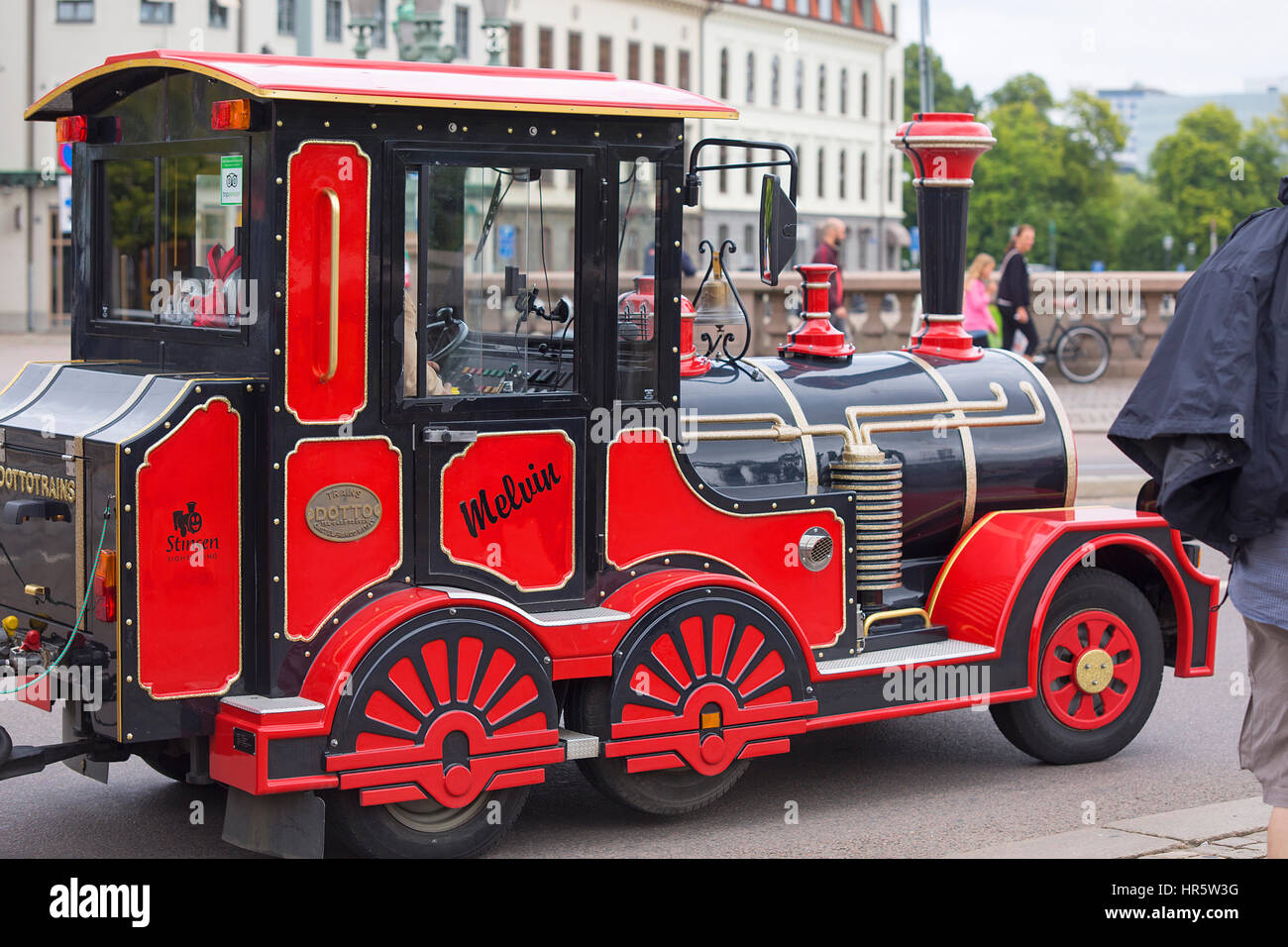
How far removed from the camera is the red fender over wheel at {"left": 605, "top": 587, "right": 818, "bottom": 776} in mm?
5895

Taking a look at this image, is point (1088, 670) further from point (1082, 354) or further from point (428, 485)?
point (1082, 354)

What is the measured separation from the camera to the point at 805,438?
6.61 m

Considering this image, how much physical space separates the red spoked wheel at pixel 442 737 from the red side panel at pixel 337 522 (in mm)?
224

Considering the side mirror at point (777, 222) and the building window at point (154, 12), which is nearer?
the side mirror at point (777, 222)

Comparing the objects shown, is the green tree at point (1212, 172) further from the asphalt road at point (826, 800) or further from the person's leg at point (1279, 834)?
the person's leg at point (1279, 834)

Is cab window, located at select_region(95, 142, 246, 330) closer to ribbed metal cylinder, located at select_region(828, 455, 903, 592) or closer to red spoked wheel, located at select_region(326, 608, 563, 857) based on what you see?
red spoked wheel, located at select_region(326, 608, 563, 857)

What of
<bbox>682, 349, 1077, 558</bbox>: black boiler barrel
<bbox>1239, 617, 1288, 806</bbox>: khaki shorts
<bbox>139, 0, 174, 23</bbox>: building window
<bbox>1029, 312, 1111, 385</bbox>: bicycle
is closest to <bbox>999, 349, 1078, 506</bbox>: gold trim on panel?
<bbox>682, 349, 1077, 558</bbox>: black boiler barrel

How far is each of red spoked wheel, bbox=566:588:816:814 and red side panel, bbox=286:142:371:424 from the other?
1253mm

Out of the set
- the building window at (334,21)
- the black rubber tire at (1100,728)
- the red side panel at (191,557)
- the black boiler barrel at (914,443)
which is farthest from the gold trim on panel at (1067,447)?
the building window at (334,21)

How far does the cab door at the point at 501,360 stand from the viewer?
18.2 ft

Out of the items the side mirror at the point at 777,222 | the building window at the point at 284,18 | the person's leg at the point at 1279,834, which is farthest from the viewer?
the building window at the point at 284,18

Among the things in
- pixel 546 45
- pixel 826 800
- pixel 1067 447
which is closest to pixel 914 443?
pixel 1067 447

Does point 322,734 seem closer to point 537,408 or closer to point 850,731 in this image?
point 537,408

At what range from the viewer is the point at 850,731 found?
A: 25.3ft
